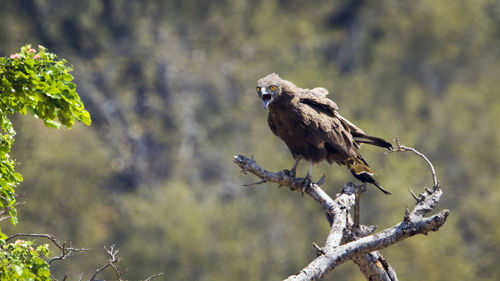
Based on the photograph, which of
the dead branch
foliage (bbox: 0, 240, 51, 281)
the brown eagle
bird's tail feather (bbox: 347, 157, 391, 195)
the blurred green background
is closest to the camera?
foliage (bbox: 0, 240, 51, 281)

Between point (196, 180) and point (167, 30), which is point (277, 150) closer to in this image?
point (196, 180)

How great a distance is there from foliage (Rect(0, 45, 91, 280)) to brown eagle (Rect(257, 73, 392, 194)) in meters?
2.42

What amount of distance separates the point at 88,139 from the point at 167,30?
633cm

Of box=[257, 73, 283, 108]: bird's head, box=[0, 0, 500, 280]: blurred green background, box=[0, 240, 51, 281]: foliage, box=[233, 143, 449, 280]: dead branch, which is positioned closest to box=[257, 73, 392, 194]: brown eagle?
box=[257, 73, 283, 108]: bird's head

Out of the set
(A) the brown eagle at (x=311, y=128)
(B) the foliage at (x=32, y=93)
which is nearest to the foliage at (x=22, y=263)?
(B) the foliage at (x=32, y=93)

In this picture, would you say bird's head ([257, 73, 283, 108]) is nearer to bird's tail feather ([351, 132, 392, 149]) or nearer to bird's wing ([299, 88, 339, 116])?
bird's wing ([299, 88, 339, 116])

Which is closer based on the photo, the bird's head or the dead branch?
the dead branch

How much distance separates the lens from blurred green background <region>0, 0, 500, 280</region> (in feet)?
76.8

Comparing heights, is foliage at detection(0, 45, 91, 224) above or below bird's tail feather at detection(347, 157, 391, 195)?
below

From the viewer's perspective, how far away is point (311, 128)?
715cm

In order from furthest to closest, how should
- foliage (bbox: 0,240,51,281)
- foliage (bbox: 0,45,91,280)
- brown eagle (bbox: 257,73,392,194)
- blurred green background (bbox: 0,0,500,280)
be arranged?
blurred green background (bbox: 0,0,500,280)
brown eagle (bbox: 257,73,392,194)
foliage (bbox: 0,45,91,280)
foliage (bbox: 0,240,51,281)

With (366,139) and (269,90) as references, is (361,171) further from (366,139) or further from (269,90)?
(269,90)

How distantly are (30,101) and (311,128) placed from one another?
9.46 ft

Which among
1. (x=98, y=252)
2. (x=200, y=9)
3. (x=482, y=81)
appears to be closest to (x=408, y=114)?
(x=482, y=81)
